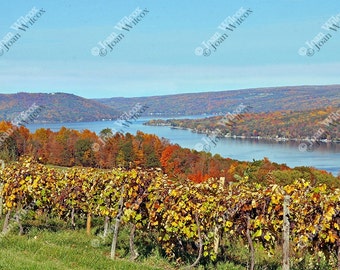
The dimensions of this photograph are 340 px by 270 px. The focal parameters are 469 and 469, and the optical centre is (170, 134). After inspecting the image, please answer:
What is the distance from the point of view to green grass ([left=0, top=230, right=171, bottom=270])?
24.3 ft

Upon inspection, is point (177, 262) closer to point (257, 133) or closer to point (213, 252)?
point (213, 252)

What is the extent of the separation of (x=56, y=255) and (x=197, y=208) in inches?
103

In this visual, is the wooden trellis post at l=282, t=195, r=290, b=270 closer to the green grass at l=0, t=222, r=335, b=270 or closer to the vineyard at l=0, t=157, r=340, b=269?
the vineyard at l=0, t=157, r=340, b=269

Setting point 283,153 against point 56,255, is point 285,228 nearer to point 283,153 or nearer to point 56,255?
point 56,255

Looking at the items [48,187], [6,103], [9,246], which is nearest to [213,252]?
[9,246]

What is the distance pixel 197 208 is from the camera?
841 cm

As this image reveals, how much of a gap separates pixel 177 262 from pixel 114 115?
185312 mm

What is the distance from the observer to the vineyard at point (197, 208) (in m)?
7.36

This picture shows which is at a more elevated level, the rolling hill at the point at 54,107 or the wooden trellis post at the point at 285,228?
the rolling hill at the point at 54,107

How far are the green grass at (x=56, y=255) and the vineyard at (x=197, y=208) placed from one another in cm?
60

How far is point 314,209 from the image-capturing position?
7.30 m

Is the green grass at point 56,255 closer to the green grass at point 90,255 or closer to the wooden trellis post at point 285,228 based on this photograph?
the green grass at point 90,255

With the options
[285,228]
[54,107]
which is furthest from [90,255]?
[54,107]

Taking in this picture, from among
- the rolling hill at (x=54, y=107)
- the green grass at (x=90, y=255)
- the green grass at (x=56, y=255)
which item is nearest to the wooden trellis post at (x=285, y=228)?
the green grass at (x=90, y=255)
